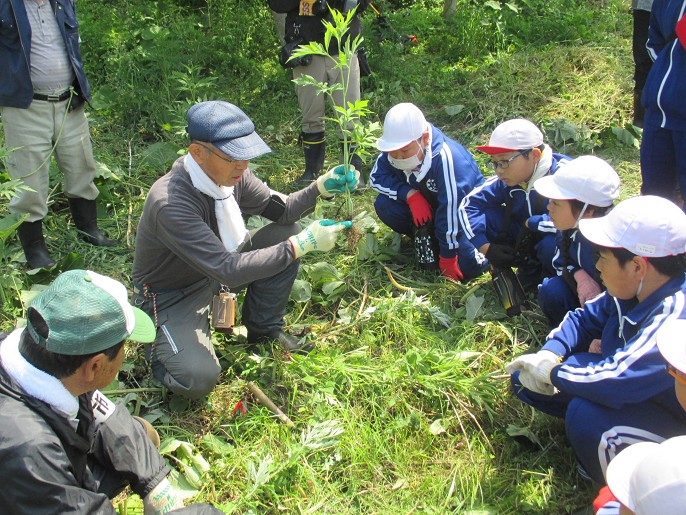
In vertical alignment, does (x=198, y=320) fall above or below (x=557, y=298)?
below

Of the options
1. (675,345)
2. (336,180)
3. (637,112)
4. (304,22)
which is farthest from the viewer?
(637,112)

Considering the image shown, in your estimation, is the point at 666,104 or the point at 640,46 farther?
the point at 640,46

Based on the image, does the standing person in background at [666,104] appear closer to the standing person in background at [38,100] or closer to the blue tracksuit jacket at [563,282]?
the blue tracksuit jacket at [563,282]

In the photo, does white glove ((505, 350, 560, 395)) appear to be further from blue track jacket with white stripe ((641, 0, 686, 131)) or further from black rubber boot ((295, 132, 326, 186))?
black rubber boot ((295, 132, 326, 186))

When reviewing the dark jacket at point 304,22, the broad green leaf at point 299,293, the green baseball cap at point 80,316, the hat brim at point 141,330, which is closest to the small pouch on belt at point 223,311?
the broad green leaf at point 299,293

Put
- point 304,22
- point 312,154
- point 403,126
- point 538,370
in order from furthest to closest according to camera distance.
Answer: point 312,154 < point 304,22 < point 403,126 < point 538,370

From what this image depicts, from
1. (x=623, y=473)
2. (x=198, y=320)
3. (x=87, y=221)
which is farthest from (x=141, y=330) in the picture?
(x=87, y=221)

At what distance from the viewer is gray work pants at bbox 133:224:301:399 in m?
3.32

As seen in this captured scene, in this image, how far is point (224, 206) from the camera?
3.42 m

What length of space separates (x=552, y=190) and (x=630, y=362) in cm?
107

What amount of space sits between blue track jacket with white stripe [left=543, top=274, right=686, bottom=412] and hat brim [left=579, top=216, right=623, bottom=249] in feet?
0.85

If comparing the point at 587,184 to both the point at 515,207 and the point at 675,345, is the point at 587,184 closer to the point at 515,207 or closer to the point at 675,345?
the point at 515,207

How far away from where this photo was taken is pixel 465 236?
4.07 meters

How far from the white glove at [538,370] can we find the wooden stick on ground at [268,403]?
1.09m
